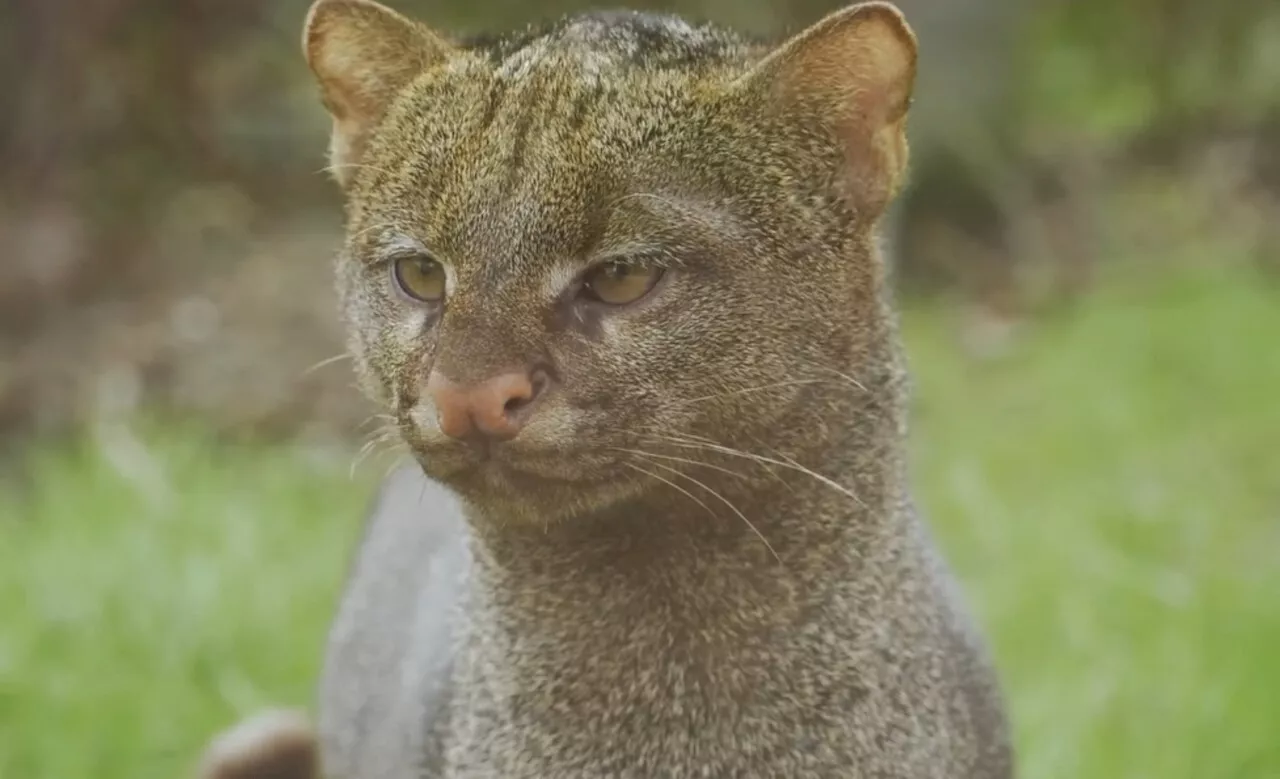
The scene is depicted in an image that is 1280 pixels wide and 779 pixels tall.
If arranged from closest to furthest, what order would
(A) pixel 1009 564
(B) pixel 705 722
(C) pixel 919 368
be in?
(B) pixel 705 722 → (A) pixel 1009 564 → (C) pixel 919 368

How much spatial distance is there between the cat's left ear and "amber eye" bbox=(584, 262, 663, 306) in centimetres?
23

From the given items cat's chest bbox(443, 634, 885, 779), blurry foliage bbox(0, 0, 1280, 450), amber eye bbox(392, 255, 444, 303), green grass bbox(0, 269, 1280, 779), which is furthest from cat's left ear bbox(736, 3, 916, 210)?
blurry foliage bbox(0, 0, 1280, 450)

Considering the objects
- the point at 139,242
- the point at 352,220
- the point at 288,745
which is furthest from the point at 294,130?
the point at 352,220

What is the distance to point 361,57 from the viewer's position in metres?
1.81

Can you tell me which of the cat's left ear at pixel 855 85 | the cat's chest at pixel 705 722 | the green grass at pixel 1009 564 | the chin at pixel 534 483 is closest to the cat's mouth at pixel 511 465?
the chin at pixel 534 483

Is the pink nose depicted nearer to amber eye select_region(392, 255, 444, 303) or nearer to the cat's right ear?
amber eye select_region(392, 255, 444, 303)

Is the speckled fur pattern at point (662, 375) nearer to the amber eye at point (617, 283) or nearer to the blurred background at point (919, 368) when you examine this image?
the amber eye at point (617, 283)

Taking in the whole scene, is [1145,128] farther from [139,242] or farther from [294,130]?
[139,242]

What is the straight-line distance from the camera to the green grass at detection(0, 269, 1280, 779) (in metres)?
2.94

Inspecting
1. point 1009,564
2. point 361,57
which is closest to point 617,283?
point 361,57

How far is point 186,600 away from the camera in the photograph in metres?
3.40

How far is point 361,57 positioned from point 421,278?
13.1 inches

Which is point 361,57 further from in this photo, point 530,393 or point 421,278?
point 530,393

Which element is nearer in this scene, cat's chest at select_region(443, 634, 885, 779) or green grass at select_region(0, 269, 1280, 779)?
cat's chest at select_region(443, 634, 885, 779)
